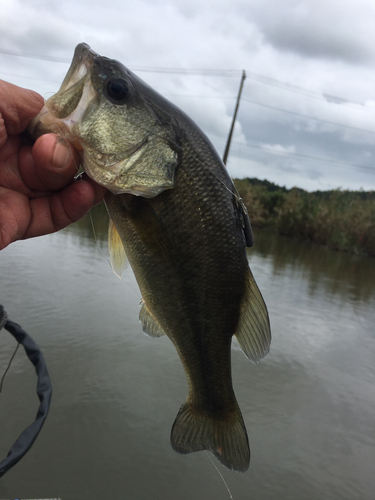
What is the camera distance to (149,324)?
1521 millimetres

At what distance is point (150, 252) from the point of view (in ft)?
4.36

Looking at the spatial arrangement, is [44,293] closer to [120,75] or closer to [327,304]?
[120,75]

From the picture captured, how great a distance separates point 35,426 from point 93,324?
336 centimetres

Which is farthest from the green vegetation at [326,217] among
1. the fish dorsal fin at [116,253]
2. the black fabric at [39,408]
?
the fish dorsal fin at [116,253]

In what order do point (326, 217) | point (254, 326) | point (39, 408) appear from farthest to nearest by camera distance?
point (326, 217) < point (39, 408) < point (254, 326)

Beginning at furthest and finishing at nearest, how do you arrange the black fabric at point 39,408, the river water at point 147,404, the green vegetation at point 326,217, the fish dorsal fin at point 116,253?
the green vegetation at point 326,217 < the river water at point 147,404 < the black fabric at point 39,408 < the fish dorsal fin at point 116,253

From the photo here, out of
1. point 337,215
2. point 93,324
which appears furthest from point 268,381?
point 337,215

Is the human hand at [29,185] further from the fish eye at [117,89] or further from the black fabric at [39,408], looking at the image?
the black fabric at [39,408]

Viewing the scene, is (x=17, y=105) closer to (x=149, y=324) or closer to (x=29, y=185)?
(x=29, y=185)

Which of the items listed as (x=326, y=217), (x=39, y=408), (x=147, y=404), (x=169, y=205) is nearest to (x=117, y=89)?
(x=169, y=205)

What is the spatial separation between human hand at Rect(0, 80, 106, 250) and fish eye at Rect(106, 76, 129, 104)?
23cm

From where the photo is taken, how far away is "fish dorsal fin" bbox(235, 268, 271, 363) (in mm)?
1372

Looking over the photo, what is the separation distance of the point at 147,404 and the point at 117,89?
3403mm

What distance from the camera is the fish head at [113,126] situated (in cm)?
123
